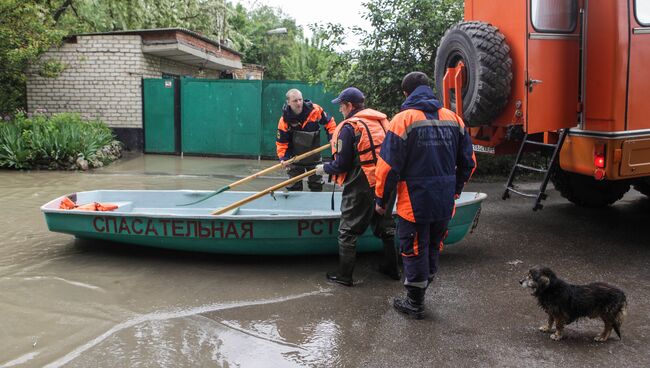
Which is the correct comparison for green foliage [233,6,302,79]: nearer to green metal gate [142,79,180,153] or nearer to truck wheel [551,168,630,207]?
green metal gate [142,79,180,153]

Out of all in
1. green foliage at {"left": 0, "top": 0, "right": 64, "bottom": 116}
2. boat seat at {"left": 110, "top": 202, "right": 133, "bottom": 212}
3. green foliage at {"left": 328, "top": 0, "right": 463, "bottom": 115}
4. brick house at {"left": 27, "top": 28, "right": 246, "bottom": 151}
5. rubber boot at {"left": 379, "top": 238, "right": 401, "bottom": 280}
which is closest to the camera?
rubber boot at {"left": 379, "top": 238, "right": 401, "bottom": 280}

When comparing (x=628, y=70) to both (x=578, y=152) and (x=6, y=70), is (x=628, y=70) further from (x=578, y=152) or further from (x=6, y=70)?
(x=6, y=70)

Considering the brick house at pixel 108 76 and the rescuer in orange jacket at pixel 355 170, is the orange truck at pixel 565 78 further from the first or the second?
the brick house at pixel 108 76

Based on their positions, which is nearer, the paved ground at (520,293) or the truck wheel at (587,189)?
the paved ground at (520,293)

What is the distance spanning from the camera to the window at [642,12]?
5203mm

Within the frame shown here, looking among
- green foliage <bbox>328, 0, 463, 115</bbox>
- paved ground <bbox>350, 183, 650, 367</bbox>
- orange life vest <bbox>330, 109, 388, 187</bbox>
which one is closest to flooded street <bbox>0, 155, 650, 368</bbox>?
paved ground <bbox>350, 183, 650, 367</bbox>

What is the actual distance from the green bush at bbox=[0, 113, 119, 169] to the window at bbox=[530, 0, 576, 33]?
919 centimetres

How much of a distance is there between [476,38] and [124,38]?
10303 mm

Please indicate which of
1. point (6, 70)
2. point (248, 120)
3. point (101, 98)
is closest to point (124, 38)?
point (101, 98)

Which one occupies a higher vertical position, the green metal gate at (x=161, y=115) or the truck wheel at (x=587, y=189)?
the green metal gate at (x=161, y=115)

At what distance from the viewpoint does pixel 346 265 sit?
491cm

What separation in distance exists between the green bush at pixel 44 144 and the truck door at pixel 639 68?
9.92m

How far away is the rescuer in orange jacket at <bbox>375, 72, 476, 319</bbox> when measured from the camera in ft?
13.2

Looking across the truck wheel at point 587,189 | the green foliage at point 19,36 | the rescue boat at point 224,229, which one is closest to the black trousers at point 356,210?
the rescue boat at point 224,229
